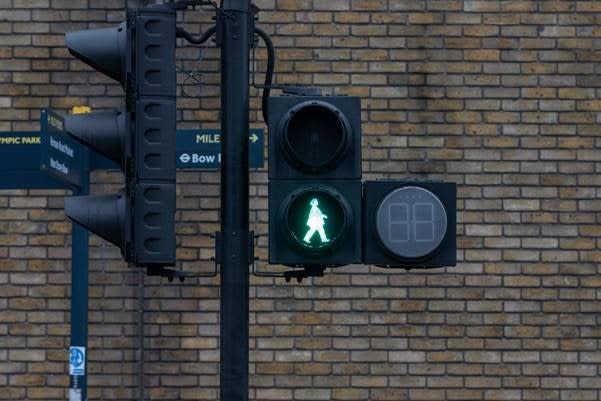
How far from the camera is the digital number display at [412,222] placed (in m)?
4.83

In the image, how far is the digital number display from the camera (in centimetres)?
483

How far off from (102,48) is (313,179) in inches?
40.5

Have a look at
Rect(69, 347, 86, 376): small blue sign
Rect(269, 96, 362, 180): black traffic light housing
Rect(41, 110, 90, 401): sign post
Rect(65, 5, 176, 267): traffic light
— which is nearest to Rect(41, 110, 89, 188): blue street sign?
Rect(41, 110, 90, 401): sign post

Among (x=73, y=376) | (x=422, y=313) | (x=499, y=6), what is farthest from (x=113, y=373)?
(x=499, y=6)

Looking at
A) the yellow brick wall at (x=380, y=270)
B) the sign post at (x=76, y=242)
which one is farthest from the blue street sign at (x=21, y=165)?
the yellow brick wall at (x=380, y=270)

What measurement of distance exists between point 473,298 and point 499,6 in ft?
7.04

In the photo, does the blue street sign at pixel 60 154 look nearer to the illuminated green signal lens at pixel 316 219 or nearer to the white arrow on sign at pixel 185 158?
the white arrow on sign at pixel 185 158

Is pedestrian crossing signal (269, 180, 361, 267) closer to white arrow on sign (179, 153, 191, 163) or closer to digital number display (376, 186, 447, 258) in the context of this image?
digital number display (376, 186, 447, 258)

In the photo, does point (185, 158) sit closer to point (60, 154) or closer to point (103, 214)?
point (60, 154)

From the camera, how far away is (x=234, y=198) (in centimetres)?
492

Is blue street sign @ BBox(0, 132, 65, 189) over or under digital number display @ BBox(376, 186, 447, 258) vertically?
over

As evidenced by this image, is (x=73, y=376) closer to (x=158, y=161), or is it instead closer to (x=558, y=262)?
(x=158, y=161)

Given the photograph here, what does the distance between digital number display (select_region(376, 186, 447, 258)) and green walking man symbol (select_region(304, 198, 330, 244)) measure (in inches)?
8.8

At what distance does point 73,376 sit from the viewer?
7.41 m
